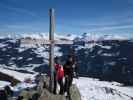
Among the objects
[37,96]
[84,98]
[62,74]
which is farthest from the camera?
[84,98]

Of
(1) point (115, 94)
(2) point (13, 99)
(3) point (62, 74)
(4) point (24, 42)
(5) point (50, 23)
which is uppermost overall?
(5) point (50, 23)

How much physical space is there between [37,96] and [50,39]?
11.5ft

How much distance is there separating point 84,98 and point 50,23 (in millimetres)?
9644

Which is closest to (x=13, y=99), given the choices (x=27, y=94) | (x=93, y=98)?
(x=27, y=94)

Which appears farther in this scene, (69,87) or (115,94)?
(115,94)

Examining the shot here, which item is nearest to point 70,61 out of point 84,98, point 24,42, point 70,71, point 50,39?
point 70,71

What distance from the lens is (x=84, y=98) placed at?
63.0 feet

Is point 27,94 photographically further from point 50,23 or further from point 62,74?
point 50,23

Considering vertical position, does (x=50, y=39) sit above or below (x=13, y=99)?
above

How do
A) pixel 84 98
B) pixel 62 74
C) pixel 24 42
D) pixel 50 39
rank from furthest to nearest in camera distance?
pixel 84 98 < pixel 62 74 < pixel 50 39 < pixel 24 42

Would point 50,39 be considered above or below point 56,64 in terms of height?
above

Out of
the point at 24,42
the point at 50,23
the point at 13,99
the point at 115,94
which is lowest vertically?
the point at 115,94

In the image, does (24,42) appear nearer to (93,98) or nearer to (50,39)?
(50,39)

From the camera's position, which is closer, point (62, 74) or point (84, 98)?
point (62, 74)
